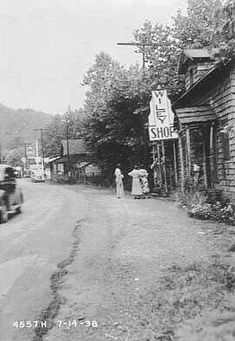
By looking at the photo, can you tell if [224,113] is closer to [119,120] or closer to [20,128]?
[119,120]

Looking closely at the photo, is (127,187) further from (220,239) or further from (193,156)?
(220,239)

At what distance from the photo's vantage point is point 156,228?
12445 mm

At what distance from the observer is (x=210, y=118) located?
58.1 feet

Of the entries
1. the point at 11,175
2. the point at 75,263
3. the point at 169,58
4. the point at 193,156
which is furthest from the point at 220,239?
the point at 169,58

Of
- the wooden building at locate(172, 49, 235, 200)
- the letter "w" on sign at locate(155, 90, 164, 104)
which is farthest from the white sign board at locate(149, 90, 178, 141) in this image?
the wooden building at locate(172, 49, 235, 200)

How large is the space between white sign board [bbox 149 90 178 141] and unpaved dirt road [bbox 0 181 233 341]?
7.58m

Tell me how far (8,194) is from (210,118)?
24.6 ft

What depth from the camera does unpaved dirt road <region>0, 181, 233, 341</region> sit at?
5133 mm

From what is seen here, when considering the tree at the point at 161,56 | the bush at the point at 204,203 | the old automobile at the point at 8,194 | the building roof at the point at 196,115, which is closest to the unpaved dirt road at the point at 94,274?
the bush at the point at 204,203

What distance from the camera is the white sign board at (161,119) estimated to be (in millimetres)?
21281

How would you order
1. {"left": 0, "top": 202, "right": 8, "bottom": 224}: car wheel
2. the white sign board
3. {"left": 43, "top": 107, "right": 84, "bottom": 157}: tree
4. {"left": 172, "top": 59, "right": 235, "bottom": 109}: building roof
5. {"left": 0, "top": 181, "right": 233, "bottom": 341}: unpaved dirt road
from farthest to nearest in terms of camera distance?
{"left": 43, "top": 107, "right": 84, "bottom": 157}: tree → the white sign board → {"left": 172, "top": 59, "right": 235, "bottom": 109}: building roof → {"left": 0, "top": 202, "right": 8, "bottom": 224}: car wheel → {"left": 0, "top": 181, "right": 233, "bottom": 341}: unpaved dirt road

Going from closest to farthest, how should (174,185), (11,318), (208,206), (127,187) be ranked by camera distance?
(11,318), (208,206), (174,185), (127,187)

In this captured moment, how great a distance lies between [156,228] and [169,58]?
20996 millimetres
